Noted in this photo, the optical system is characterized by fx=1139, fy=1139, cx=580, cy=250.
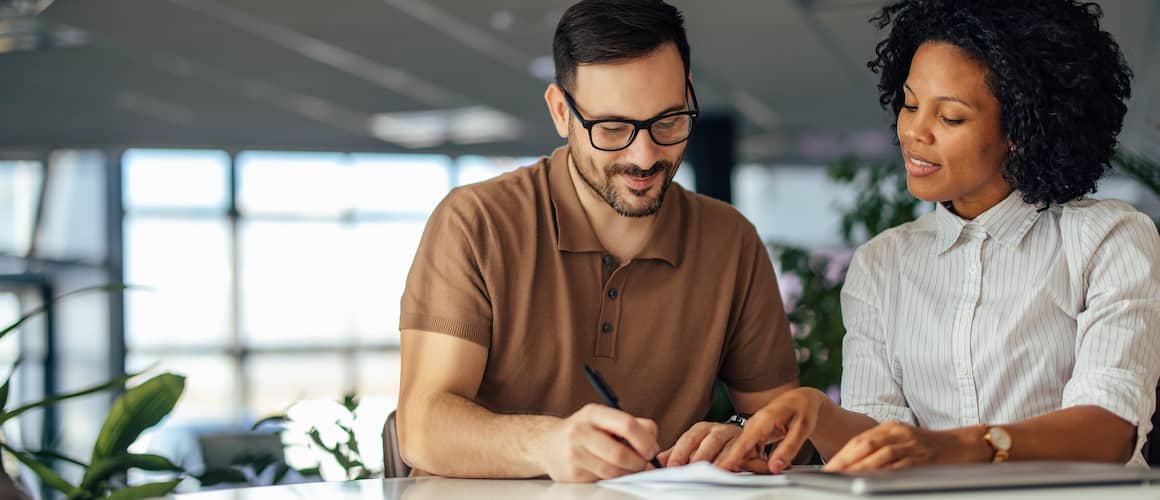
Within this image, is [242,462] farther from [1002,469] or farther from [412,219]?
[412,219]

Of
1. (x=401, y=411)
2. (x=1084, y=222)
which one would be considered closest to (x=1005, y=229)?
(x=1084, y=222)

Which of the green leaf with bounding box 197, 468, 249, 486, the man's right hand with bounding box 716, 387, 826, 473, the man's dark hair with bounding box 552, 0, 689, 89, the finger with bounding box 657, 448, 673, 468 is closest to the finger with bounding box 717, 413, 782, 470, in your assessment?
the man's right hand with bounding box 716, 387, 826, 473

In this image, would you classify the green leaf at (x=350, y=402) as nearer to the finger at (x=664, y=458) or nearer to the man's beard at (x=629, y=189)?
the man's beard at (x=629, y=189)

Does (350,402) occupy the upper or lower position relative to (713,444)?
lower

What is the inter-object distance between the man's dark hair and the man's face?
0.02 meters

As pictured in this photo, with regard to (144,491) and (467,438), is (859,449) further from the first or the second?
(144,491)

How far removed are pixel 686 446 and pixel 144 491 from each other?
0.70 m

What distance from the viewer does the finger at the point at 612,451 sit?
136cm

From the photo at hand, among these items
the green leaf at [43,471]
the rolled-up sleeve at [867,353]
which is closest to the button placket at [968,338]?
the rolled-up sleeve at [867,353]

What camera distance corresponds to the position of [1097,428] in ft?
4.58

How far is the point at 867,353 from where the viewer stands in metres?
1.76

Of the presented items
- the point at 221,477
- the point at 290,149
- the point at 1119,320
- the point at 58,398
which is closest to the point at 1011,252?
the point at 1119,320

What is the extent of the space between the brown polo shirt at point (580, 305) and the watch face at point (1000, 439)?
58 cm

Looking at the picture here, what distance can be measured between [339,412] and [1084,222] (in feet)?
4.85
